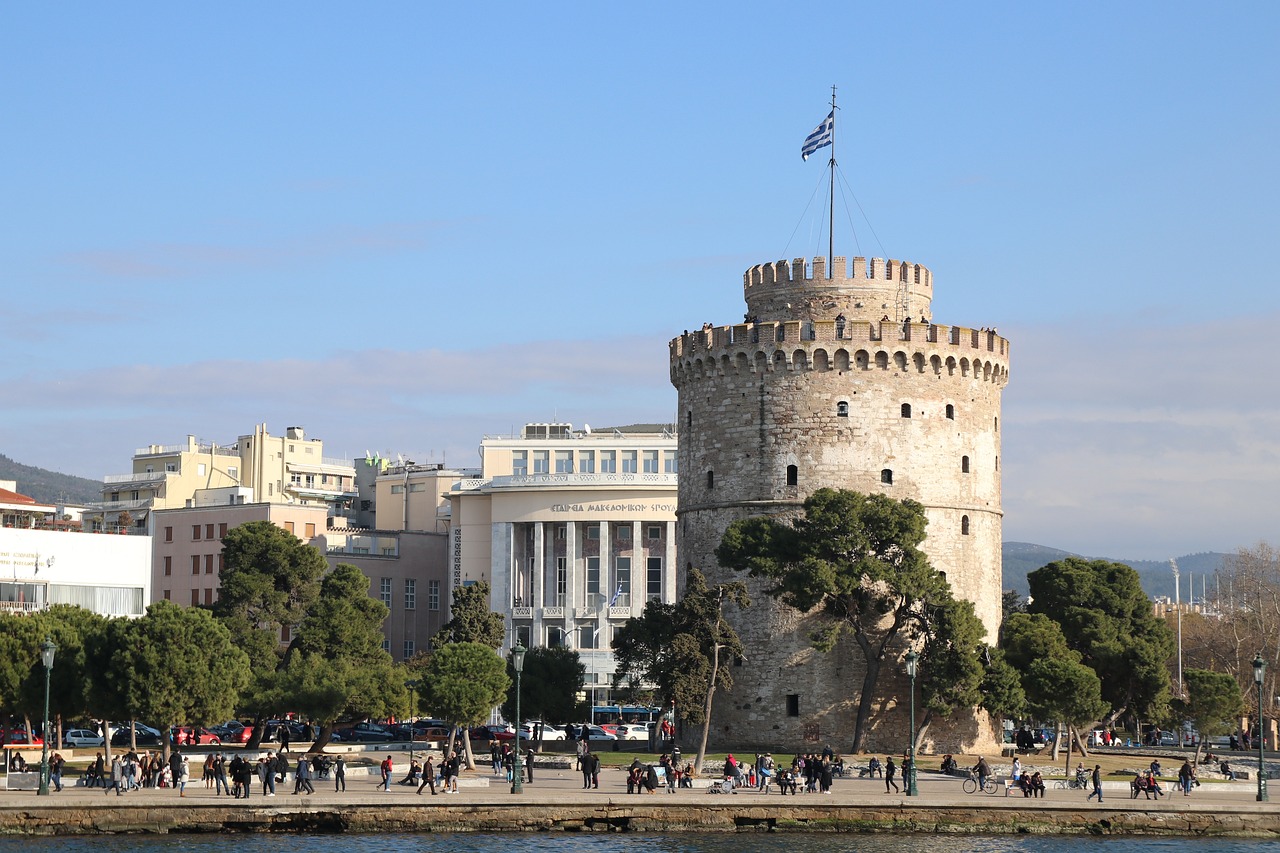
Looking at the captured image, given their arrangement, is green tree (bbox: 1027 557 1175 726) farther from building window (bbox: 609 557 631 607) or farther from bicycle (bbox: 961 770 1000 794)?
building window (bbox: 609 557 631 607)

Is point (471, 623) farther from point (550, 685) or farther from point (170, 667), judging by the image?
point (170, 667)

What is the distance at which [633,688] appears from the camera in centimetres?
5747

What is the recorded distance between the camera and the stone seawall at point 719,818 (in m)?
41.5

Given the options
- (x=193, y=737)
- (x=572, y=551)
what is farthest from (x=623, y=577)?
(x=193, y=737)

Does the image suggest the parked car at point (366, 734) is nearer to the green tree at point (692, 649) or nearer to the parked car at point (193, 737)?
the parked car at point (193, 737)

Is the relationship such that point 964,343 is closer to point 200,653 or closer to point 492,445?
point 200,653

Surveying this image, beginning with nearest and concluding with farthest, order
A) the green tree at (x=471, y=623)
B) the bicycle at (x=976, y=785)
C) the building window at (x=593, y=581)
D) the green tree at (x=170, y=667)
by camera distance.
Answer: the bicycle at (x=976, y=785), the green tree at (x=170, y=667), the green tree at (x=471, y=623), the building window at (x=593, y=581)

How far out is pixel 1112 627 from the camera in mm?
65500

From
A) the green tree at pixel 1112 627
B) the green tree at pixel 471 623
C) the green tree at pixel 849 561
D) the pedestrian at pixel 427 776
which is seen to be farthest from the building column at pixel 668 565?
the pedestrian at pixel 427 776

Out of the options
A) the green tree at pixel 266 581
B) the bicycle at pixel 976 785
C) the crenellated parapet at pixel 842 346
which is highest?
the crenellated parapet at pixel 842 346

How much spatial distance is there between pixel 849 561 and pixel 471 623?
11.4 metres

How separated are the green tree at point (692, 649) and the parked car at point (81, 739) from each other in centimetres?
1946

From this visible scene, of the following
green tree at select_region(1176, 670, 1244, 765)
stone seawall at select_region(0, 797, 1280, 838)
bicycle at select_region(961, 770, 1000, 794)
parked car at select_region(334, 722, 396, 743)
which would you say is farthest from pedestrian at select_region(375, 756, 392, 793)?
green tree at select_region(1176, 670, 1244, 765)

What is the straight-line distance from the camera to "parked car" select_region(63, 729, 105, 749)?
63.4m
